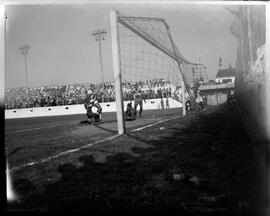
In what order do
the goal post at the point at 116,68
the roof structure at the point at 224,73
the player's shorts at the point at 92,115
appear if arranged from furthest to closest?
the roof structure at the point at 224,73 → the player's shorts at the point at 92,115 → the goal post at the point at 116,68

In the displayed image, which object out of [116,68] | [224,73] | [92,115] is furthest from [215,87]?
[116,68]

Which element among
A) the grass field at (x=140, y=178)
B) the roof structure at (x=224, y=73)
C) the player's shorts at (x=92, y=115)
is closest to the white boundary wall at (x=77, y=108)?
the player's shorts at (x=92, y=115)

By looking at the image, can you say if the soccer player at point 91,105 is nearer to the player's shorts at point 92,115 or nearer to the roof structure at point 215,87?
the player's shorts at point 92,115

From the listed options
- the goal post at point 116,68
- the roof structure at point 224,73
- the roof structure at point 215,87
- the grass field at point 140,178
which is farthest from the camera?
the roof structure at point 224,73

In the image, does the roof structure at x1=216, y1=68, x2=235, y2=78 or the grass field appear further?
the roof structure at x1=216, y1=68, x2=235, y2=78

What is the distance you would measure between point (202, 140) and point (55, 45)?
311 centimetres

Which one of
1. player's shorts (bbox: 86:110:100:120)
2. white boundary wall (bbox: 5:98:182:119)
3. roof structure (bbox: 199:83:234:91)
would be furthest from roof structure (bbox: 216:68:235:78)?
player's shorts (bbox: 86:110:100:120)

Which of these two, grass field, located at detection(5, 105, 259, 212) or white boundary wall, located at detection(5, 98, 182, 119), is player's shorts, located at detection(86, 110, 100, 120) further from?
white boundary wall, located at detection(5, 98, 182, 119)

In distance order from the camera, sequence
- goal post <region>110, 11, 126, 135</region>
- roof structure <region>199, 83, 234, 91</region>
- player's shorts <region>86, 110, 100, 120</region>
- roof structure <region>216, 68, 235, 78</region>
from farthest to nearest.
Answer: roof structure <region>216, 68, 235, 78</region> → roof structure <region>199, 83, 234, 91</region> → player's shorts <region>86, 110, 100, 120</region> → goal post <region>110, 11, 126, 135</region>

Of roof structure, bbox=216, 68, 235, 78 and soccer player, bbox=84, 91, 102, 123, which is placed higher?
roof structure, bbox=216, 68, 235, 78

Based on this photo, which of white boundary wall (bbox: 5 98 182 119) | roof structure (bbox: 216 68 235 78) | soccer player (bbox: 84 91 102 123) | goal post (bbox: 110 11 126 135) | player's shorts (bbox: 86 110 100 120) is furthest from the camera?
roof structure (bbox: 216 68 235 78)

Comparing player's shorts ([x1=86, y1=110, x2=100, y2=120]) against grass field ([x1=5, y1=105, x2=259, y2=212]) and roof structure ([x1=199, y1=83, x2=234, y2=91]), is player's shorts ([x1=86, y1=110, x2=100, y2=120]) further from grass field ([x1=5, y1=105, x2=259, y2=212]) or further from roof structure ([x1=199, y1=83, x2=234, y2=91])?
roof structure ([x1=199, y1=83, x2=234, y2=91])

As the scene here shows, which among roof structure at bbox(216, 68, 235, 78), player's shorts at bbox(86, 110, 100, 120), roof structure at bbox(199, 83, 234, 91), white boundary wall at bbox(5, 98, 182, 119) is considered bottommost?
white boundary wall at bbox(5, 98, 182, 119)

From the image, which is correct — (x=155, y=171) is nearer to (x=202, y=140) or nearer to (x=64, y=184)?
(x=64, y=184)
